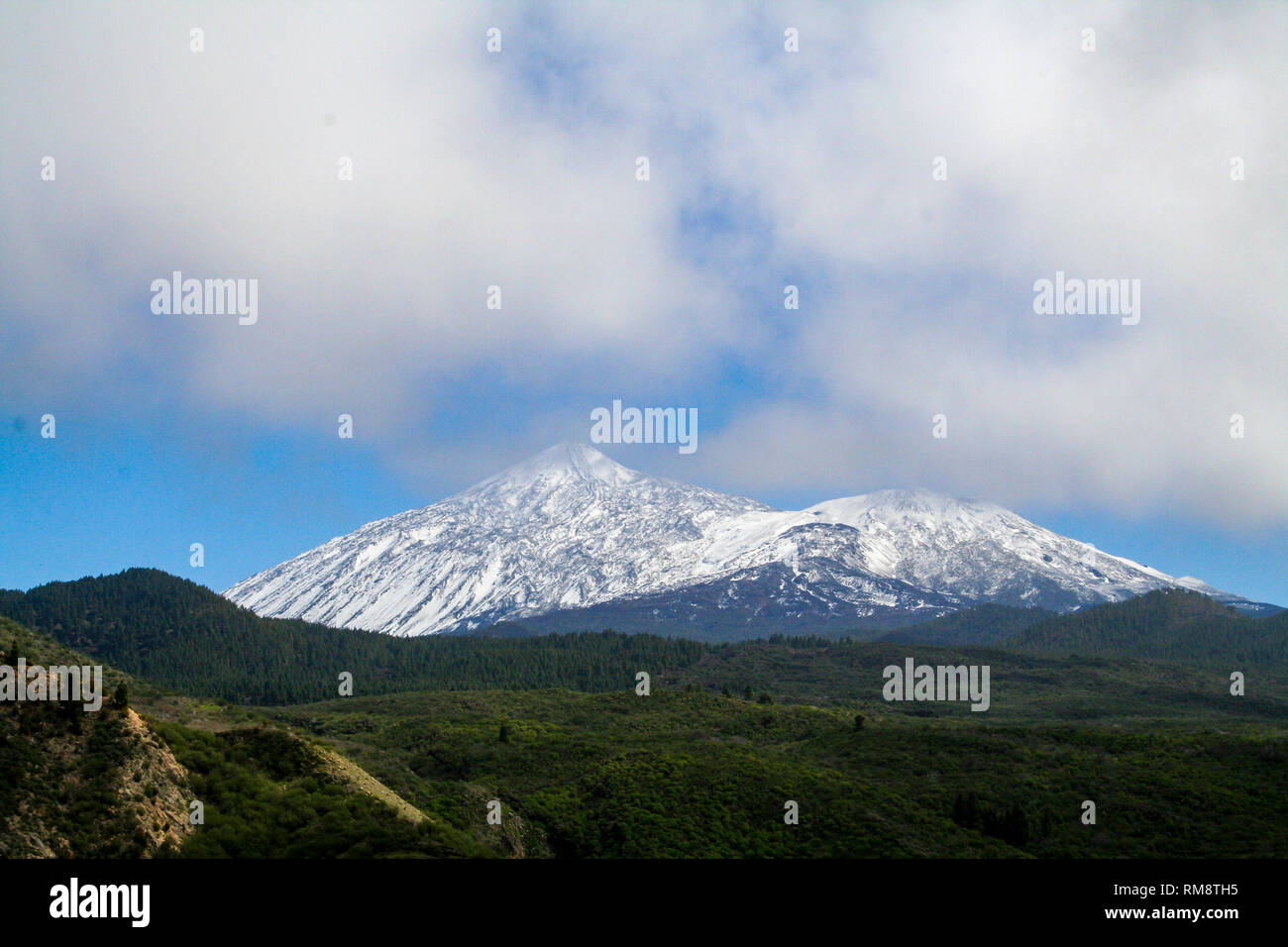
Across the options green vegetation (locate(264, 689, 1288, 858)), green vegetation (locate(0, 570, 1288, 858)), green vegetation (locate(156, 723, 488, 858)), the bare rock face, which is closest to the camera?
the bare rock face

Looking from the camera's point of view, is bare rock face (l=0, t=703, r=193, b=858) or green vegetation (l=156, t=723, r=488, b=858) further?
green vegetation (l=156, t=723, r=488, b=858)

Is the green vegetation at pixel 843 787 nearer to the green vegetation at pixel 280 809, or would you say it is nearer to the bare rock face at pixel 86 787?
the green vegetation at pixel 280 809

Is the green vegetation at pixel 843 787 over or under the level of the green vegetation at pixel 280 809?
under

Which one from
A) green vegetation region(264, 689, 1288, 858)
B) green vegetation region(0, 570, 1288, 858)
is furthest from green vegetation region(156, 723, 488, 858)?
green vegetation region(264, 689, 1288, 858)

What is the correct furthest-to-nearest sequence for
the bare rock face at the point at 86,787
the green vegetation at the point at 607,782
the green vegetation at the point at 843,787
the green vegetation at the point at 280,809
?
1. the green vegetation at the point at 843,787
2. the green vegetation at the point at 607,782
3. the green vegetation at the point at 280,809
4. the bare rock face at the point at 86,787

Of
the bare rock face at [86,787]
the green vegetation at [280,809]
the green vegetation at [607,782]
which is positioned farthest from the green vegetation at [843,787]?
the bare rock face at [86,787]

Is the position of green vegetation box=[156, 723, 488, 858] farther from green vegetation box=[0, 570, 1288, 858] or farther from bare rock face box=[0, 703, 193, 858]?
bare rock face box=[0, 703, 193, 858]

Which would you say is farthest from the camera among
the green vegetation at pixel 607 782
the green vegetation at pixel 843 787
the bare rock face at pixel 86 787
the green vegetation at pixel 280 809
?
the green vegetation at pixel 843 787

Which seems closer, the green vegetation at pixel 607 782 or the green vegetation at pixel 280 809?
the green vegetation at pixel 280 809
